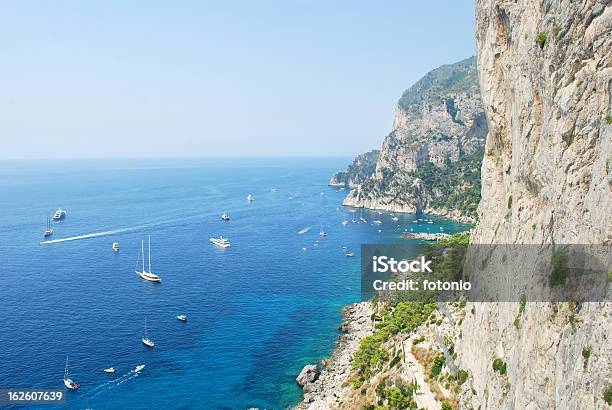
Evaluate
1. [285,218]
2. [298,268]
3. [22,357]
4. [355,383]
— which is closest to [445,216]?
[285,218]

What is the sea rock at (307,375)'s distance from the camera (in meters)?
61.2

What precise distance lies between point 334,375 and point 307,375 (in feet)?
12.2

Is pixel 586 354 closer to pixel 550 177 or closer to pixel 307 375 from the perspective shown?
pixel 550 177

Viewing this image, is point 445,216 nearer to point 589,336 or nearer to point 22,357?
point 22,357

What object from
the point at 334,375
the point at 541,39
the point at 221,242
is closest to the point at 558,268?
the point at 541,39

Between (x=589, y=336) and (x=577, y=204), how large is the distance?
20.2 ft

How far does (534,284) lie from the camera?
26.7 metres

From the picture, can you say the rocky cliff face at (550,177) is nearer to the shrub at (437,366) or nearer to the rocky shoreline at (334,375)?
the shrub at (437,366)

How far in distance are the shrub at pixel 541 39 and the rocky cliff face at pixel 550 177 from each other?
97 millimetres

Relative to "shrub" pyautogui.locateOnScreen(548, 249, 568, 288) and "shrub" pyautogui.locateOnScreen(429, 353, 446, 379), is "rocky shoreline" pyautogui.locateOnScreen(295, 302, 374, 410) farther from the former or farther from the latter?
"shrub" pyautogui.locateOnScreen(548, 249, 568, 288)

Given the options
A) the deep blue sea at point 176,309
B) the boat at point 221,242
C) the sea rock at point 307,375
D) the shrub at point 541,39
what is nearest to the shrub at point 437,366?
the sea rock at point 307,375

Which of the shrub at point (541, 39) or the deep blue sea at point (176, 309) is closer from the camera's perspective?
the shrub at point (541, 39)

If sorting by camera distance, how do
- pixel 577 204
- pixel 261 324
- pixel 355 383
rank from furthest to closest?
pixel 261 324
pixel 355 383
pixel 577 204

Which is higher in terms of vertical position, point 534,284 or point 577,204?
point 577,204
